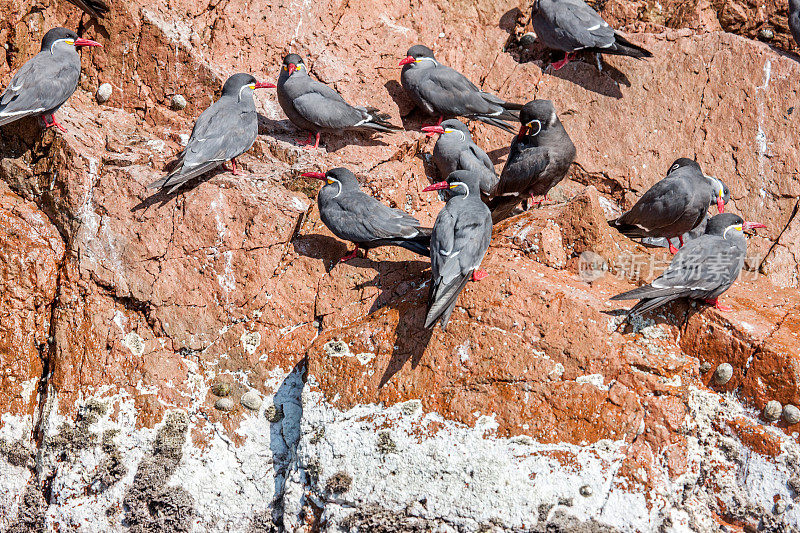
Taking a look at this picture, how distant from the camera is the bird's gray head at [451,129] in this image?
8078 mm

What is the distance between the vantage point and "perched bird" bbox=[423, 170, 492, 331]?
5.44m

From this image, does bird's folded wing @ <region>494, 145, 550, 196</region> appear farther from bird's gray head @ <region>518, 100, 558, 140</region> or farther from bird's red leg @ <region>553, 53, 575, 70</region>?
bird's red leg @ <region>553, 53, 575, 70</region>

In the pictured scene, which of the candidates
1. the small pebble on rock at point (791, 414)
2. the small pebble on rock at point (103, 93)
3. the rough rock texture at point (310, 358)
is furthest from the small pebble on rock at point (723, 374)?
the small pebble on rock at point (103, 93)

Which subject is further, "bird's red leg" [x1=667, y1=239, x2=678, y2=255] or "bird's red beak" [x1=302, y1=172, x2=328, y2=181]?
"bird's red leg" [x1=667, y1=239, x2=678, y2=255]

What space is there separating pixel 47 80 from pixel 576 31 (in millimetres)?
5859

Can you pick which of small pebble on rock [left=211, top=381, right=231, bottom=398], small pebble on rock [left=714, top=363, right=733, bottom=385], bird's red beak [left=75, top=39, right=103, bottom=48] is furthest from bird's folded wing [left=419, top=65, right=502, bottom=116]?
small pebble on rock [left=211, top=381, right=231, bottom=398]

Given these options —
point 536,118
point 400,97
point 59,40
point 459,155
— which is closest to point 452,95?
point 400,97

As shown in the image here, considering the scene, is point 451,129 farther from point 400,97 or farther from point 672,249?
point 672,249

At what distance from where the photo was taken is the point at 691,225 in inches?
280

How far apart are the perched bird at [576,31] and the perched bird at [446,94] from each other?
45.5 inches

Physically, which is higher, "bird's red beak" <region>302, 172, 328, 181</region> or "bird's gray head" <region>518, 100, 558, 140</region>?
"bird's red beak" <region>302, 172, 328, 181</region>

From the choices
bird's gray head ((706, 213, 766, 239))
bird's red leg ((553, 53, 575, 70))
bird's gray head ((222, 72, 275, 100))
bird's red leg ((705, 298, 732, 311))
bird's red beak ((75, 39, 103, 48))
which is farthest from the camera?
bird's red leg ((553, 53, 575, 70))

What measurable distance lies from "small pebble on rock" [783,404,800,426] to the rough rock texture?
7 cm

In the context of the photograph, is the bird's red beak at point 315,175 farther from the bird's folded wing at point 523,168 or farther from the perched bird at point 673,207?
the perched bird at point 673,207
